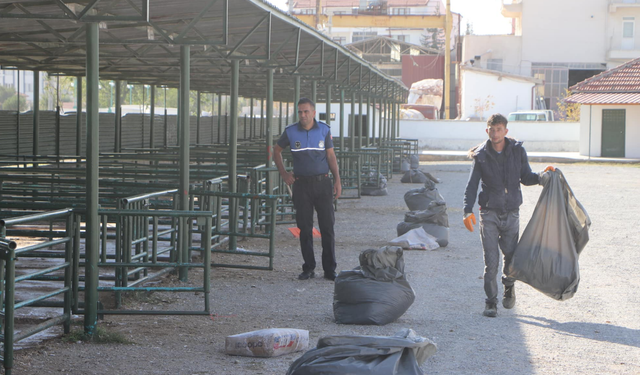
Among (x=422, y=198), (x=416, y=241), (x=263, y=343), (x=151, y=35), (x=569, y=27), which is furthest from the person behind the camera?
(x=569, y=27)

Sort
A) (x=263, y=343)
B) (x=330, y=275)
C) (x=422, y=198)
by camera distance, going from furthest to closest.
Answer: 1. (x=422, y=198)
2. (x=330, y=275)
3. (x=263, y=343)

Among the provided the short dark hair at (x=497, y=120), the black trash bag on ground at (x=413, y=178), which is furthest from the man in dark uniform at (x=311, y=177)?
the black trash bag on ground at (x=413, y=178)

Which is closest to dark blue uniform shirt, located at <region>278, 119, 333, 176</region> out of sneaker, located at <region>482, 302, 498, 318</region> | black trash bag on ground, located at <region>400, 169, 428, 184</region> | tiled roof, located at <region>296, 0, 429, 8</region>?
sneaker, located at <region>482, 302, 498, 318</region>

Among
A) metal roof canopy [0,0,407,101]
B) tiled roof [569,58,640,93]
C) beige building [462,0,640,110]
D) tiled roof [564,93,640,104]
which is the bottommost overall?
metal roof canopy [0,0,407,101]

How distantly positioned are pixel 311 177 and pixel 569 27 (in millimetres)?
60849

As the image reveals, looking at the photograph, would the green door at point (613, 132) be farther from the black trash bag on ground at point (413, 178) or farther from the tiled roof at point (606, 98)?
the black trash bag on ground at point (413, 178)

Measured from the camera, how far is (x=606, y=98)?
120ft

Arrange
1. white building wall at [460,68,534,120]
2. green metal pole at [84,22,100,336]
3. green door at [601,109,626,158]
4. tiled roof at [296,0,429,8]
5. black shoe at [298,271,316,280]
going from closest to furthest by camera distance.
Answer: green metal pole at [84,22,100,336] → black shoe at [298,271,316,280] → green door at [601,109,626,158] → white building wall at [460,68,534,120] → tiled roof at [296,0,429,8]

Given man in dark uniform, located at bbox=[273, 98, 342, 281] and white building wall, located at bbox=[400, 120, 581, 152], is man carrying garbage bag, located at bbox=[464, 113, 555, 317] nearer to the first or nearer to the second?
man in dark uniform, located at bbox=[273, 98, 342, 281]

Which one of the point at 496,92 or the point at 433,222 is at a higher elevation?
the point at 496,92

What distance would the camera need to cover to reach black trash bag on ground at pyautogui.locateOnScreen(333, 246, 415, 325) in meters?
6.57

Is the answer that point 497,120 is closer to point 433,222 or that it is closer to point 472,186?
point 472,186

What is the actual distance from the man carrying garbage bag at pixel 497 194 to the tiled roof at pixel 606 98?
101 feet

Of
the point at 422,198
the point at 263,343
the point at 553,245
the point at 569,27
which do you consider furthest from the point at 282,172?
the point at 569,27
